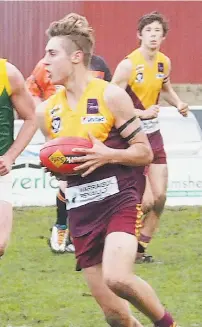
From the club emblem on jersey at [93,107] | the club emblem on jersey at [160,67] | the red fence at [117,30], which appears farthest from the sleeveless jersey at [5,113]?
the red fence at [117,30]

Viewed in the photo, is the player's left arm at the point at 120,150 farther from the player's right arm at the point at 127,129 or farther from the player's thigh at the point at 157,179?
the player's thigh at the point at 157,179

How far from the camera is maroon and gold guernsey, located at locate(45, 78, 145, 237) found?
5.98 m

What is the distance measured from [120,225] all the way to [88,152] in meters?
0.46

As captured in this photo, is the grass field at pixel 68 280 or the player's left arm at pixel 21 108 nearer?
the player's left arm at pixel 21 108

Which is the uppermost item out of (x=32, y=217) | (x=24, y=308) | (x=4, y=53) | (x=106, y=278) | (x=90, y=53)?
(x=90, y=53)

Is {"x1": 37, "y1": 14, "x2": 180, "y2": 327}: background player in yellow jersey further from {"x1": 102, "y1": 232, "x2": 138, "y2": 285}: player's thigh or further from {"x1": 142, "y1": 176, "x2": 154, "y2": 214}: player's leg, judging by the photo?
{"x1": 142, "y1": 176, "x2": 154, "y2": 214}: player's leg

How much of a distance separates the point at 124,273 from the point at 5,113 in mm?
1571

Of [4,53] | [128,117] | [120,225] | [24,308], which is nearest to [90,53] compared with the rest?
[128,117]

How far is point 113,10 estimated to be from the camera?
24734 mm

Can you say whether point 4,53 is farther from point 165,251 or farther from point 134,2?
point 165,251

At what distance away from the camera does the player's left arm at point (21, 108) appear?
21.8ft

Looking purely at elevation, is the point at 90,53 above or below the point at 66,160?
above

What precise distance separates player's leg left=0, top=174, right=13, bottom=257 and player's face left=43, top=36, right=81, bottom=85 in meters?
0.98

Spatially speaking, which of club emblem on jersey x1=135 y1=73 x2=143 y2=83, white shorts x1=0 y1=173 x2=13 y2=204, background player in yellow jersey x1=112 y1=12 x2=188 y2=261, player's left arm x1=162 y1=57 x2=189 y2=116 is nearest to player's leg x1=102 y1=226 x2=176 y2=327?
white shorts x1=0 y1=173 x2=13 y2=204
